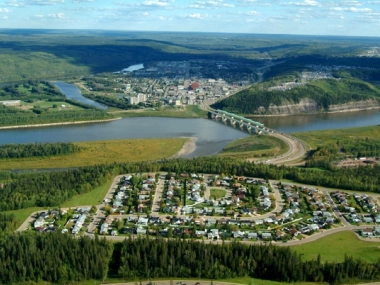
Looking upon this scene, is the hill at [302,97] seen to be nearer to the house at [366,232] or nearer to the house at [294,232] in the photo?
the house at [366,232]

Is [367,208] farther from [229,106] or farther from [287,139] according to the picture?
[229,106]

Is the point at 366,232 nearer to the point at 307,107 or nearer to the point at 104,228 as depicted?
the point at 104,228

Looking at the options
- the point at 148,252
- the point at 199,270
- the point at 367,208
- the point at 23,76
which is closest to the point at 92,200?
the point at 148,252

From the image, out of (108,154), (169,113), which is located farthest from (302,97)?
(108,154)

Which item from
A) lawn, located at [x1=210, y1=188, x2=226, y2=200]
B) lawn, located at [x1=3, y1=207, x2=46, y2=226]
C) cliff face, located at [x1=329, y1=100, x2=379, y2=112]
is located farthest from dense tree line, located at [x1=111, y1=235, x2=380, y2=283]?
cliff face, located at [x1=329, y1=100, x2=379, y2=112]

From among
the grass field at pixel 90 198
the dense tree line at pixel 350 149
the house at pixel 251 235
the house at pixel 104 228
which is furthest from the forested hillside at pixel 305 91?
the house at pixel 104 228
